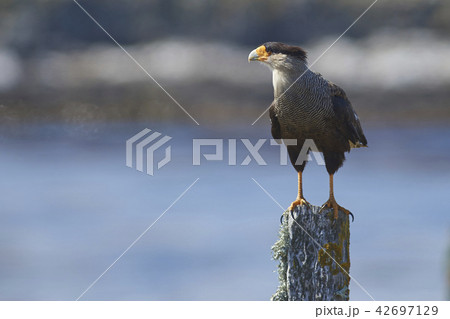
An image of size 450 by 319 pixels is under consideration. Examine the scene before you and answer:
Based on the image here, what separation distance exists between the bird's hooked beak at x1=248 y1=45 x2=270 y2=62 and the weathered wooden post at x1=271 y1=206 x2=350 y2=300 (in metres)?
2.30

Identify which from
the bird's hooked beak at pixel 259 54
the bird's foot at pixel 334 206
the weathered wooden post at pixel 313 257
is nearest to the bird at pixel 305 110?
the bird's hooked beak at pixel 259 54

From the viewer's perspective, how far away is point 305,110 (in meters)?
6.62

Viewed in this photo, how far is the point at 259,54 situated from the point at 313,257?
9.15ft

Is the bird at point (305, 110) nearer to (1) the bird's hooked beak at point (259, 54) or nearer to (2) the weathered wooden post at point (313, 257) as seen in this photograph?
(1) the bird's hooked beak at point (259, 54)

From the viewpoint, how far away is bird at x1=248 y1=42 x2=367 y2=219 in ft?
21.3

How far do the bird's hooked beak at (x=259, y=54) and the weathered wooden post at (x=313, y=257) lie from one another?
2.30 m

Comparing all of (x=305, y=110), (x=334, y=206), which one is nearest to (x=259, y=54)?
(x=305, y=110)

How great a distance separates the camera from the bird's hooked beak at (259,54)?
6840 mm

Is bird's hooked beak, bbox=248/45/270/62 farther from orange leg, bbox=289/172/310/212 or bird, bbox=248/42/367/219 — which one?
orange leg, bbox=289/172/310/212

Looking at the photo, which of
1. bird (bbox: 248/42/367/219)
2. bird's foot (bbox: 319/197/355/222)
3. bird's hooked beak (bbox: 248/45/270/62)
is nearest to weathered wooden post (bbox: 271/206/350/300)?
bird's foot (bbox: 319/197/355/222)

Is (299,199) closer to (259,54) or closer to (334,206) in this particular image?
(334,206)

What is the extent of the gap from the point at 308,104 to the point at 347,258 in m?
2.20
